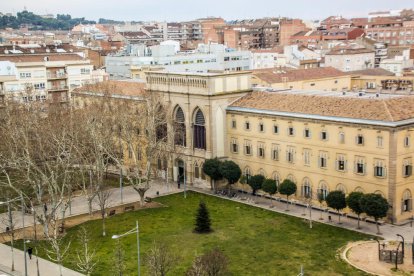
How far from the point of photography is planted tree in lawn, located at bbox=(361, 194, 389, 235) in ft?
191

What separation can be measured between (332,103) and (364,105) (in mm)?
4236

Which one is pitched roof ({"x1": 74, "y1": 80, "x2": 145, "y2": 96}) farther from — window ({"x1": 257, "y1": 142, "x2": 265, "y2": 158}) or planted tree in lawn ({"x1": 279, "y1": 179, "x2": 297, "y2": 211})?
planted tree in lawn ({"x1": 279, "y1": 179, "x2": 297, "y2": 211})

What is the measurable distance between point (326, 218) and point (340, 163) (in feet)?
20.2

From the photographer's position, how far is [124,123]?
7269 centimetres

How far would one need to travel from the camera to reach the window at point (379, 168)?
61375mm

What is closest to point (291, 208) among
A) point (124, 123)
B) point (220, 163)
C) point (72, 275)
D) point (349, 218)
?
point (349, 218)

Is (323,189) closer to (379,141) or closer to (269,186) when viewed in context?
(269,186)

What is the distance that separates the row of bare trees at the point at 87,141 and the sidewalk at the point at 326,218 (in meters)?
11.4

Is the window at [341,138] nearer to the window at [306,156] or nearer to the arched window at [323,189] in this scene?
the window at [306,156]

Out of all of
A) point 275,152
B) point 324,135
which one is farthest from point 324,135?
point 275,152

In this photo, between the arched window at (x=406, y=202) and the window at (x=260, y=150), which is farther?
the window at (x=260, y=150)

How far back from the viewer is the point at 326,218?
209 feet

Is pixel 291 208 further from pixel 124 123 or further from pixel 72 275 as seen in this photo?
pixel 72 275

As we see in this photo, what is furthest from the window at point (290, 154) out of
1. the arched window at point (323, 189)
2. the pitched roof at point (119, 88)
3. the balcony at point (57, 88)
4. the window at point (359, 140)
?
the balcony at point (57, 88)
